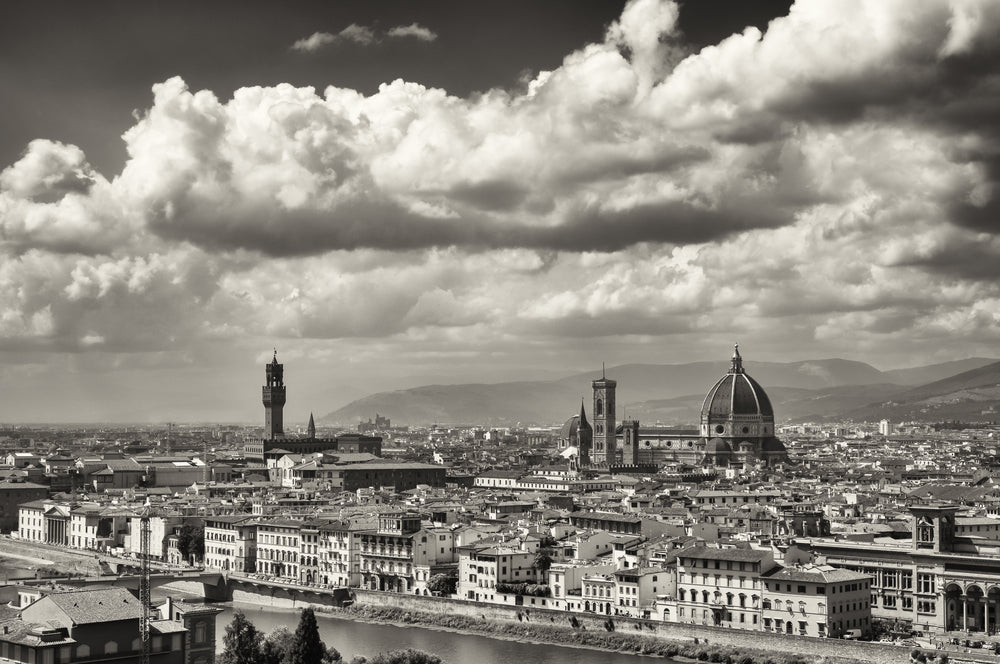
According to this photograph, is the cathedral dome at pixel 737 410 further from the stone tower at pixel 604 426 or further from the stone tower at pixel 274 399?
the stone tower at pixel 274 399

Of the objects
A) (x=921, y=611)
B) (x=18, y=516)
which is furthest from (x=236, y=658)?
(x=18, y=516)

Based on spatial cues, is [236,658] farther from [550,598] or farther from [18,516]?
[18,516]

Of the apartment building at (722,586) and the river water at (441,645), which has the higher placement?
the apartment building at (722,586)

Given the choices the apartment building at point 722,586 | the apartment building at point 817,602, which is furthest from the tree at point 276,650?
the apartment building at point 817,602

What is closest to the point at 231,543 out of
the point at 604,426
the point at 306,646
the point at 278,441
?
the point at 306,646

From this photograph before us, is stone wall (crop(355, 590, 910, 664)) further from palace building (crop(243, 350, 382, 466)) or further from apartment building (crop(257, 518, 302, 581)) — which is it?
palace building (crop(243, 350, 382, 466))

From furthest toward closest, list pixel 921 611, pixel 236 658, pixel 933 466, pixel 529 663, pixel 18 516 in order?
pixel 933 466 < pixel 18 516 < pixel 921 611 < pixel 529 663 < pixel 236 658

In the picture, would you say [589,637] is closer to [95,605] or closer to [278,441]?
[95,605]

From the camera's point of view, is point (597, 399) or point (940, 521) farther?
point (597, 399)
